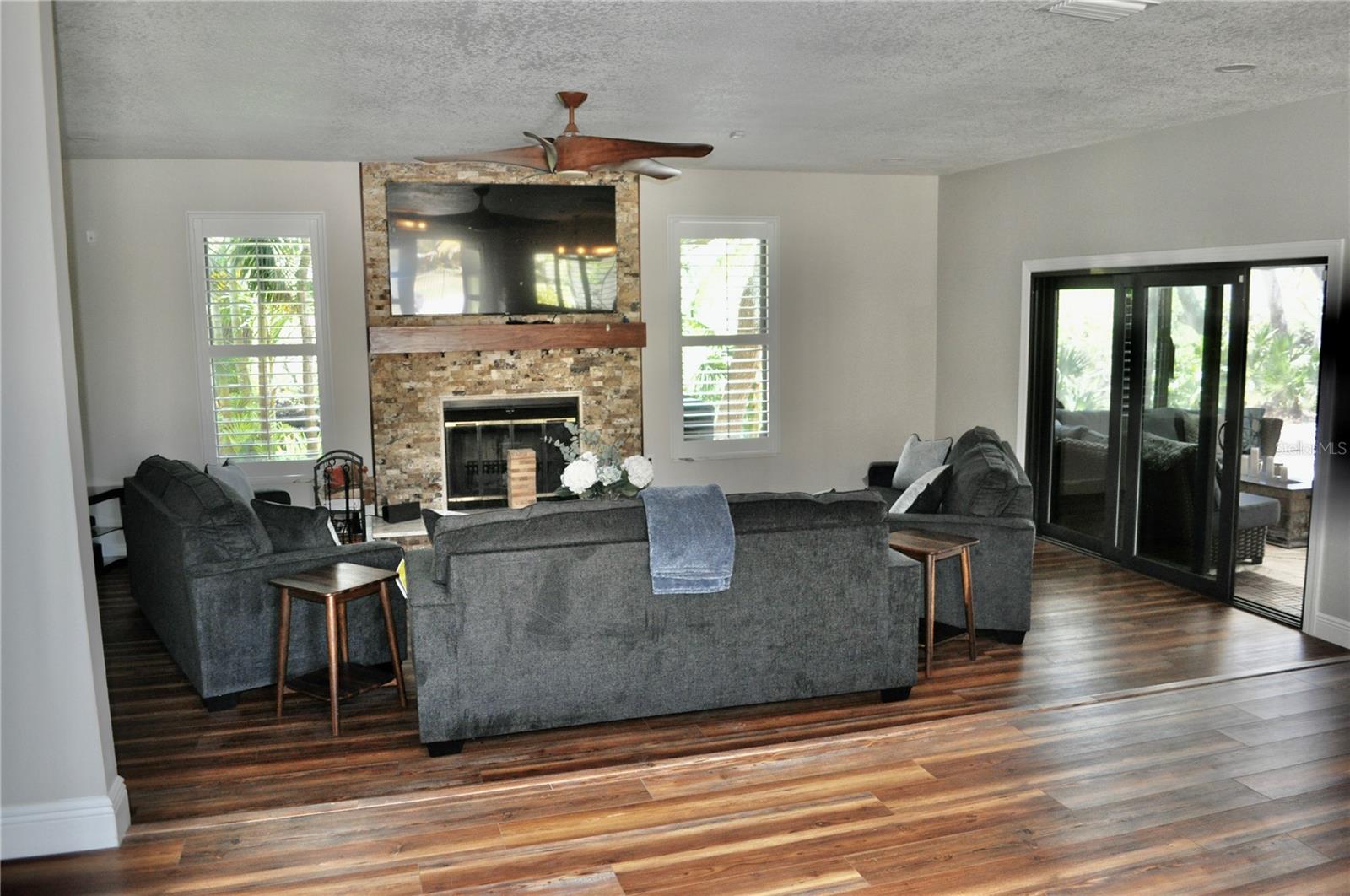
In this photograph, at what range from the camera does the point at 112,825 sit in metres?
3.26

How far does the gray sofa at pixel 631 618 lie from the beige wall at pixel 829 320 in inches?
177

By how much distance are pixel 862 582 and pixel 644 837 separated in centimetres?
155

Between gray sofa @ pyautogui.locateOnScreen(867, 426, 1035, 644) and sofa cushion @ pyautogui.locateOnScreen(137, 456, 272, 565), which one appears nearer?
sofa cushion @ pyautogui.locateOnScreen(137, 456, 272, 565)

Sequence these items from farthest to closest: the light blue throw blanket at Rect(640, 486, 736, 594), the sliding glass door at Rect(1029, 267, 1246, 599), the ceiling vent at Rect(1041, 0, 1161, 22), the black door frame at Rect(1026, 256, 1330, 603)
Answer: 1. the sliding glass door at Rect(1029, 267, 1246, 599)
2. the black door frame at Rect(1026, 256, 1330, 603)
3. the light blue throw blanket at Rect(640, 486, 736, 594)
4. the ceiling vent at Rect(1041, 0, 1161, 22)

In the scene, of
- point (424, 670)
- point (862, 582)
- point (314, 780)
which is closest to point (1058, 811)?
point (862, 582)

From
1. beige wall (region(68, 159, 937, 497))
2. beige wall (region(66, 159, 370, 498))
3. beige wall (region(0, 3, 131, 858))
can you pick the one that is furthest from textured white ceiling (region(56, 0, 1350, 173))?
beige wall (region(0, 3, 131, 858))

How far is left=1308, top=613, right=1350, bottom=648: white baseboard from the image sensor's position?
5445 mm

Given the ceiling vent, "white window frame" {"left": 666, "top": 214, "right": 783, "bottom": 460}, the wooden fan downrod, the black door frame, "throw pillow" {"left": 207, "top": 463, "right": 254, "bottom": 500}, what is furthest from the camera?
"white window frame" {"left": 666, "top": 214, "right": 783, "bottom": 460}

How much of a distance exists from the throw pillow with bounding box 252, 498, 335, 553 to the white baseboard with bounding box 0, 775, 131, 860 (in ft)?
5.88

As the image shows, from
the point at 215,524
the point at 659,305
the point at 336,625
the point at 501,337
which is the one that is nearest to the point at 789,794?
the point at 336,625

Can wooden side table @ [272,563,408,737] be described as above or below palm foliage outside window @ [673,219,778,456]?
below

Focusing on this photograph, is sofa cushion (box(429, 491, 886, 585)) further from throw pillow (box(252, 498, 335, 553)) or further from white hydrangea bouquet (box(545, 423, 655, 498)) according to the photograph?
white hydrangea bouquet (box(545, 423, 655, 498))

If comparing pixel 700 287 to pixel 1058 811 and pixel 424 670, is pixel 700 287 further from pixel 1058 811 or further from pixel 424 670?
pixel 1058 811

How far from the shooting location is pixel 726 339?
8.88m
